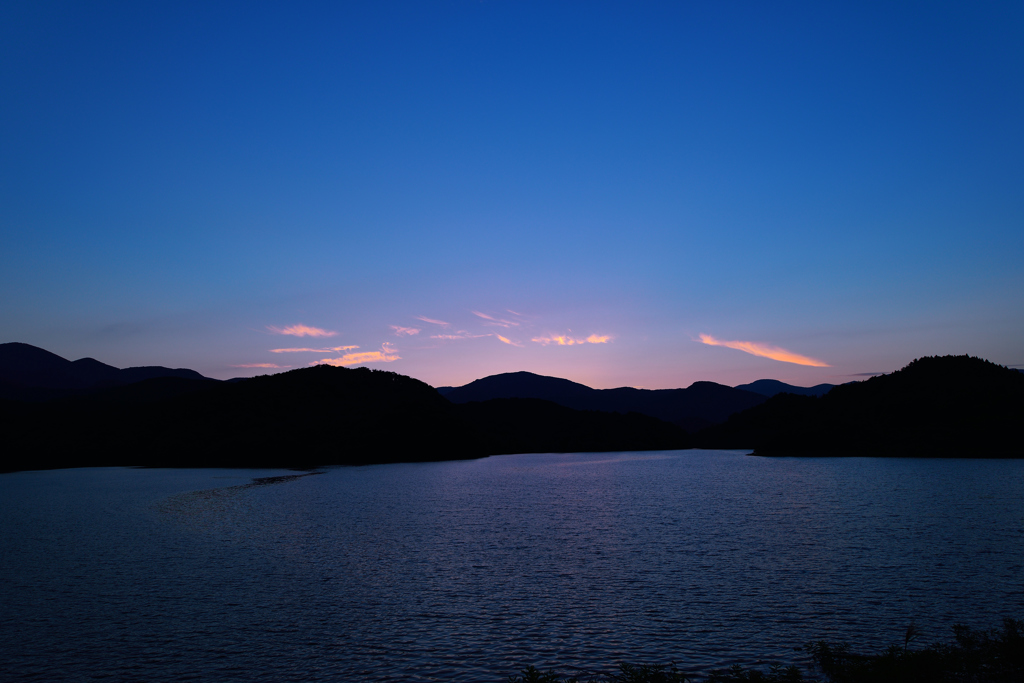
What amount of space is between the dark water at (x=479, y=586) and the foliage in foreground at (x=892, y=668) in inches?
60.0

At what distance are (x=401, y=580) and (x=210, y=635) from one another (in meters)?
12.1

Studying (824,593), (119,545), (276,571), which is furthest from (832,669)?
(119,545)

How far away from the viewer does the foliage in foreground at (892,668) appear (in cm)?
1808

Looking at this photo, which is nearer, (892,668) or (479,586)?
(892,668)

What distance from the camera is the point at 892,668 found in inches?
727

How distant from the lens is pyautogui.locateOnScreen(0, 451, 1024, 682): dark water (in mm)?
23047

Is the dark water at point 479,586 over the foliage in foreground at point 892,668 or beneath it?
beneath

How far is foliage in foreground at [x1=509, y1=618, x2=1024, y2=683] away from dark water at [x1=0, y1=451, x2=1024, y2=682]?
1.52 meters

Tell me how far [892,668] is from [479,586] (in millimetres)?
21040

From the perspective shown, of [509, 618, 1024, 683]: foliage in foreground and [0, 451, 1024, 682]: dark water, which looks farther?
[0, 451, 1024, 682]: dark water

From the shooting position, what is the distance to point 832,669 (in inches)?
775

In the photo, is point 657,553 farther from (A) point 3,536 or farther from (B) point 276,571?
(A) point 3,536

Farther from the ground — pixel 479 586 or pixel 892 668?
pixel 892 668

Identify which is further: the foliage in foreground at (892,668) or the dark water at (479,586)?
the dark water at (479,586)
